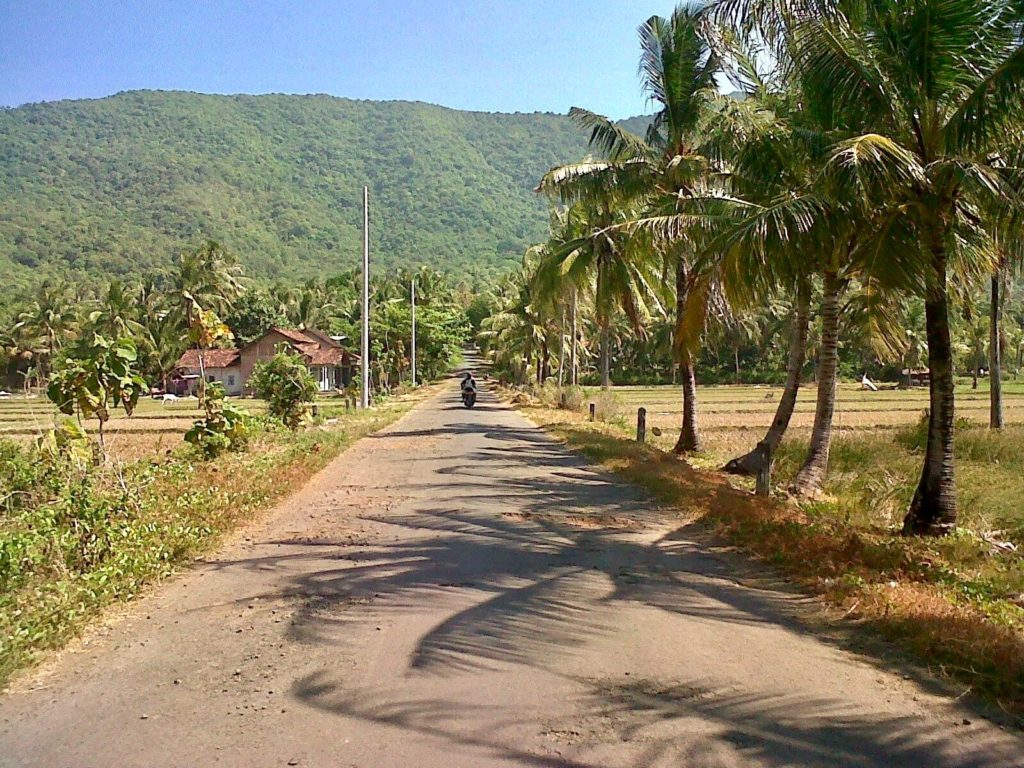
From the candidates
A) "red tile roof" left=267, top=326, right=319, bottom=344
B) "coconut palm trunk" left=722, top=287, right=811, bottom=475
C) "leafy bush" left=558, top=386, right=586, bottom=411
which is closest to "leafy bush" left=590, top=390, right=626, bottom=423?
"leafy bush" left=558, top=386, right=586, bottom=411

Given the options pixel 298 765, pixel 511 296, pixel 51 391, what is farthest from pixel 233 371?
pixel 298 765

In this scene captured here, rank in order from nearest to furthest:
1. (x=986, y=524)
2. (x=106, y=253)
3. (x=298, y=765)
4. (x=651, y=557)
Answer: (x=298, y=765) → (x=651, y=557) → (x=986, y=524) → (x=106, y=253)

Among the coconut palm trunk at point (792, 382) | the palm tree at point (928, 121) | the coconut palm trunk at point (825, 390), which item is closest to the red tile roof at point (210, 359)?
the coconut palm trunk at point (792, 382)

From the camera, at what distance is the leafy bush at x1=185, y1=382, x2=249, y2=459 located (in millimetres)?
14758

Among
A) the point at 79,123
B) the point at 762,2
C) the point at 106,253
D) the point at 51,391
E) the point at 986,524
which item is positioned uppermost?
the point at 79,123

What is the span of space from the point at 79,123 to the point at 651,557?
664 ft

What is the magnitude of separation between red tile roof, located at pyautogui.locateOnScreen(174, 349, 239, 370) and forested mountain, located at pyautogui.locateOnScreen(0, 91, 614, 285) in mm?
49260

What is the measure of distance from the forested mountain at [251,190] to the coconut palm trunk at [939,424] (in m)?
108

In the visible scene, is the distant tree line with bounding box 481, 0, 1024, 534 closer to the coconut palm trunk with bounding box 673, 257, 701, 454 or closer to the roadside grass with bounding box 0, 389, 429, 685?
the coconut palm trunk with bounding box 673, 257, 701, 454

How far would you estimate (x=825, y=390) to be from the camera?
1312cm

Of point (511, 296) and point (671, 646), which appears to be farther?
point (511, 296)

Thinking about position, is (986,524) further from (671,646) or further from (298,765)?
(298,765)

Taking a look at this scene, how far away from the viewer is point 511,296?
159 ft

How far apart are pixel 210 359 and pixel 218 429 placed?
49465 millimetres
